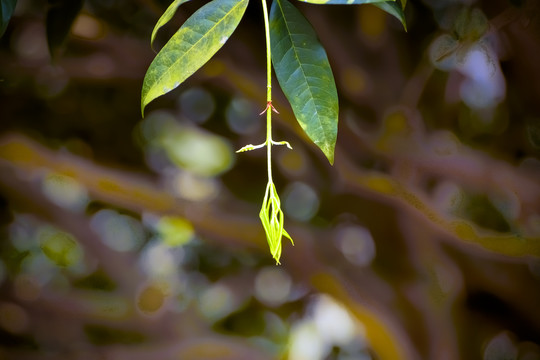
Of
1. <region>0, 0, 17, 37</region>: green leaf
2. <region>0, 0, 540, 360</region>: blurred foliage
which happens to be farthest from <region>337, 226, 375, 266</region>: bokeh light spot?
<region>0, 0, 17, 37</region>: green leaf

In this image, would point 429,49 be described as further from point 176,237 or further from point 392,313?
point 176,237

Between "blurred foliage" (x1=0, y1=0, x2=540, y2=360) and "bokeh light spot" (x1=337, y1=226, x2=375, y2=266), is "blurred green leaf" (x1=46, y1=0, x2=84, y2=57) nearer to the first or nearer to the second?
"blurred foliage" (x1=0, y1=0, x2=540, y2=360)

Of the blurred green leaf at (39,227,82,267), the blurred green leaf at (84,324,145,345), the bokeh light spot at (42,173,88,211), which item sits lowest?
the blurred green leaf at (84,324,145,345)

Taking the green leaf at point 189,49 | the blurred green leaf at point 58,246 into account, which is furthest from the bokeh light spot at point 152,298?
the green leaf at point 189,49

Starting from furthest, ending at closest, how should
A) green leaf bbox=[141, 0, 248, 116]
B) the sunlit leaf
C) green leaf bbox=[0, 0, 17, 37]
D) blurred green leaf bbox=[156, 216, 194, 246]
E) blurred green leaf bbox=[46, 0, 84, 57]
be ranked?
blurred green leaf bbox=[156, 216, 194, 246]
the sunlit leaf
blurred green leaf bbox=[46, 0, 84, 57]
green leaf bbox=[0, 0, 17, 37]
green leaf bbox=[141, 0, 248, 116]

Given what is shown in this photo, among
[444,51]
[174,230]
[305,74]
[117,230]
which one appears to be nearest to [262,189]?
[174,230]

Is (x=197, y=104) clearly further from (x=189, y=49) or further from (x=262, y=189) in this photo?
(x=189, y=49)

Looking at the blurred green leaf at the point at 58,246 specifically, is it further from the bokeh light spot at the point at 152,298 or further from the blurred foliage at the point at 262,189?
the bokeh light spot at the point at 152,298
